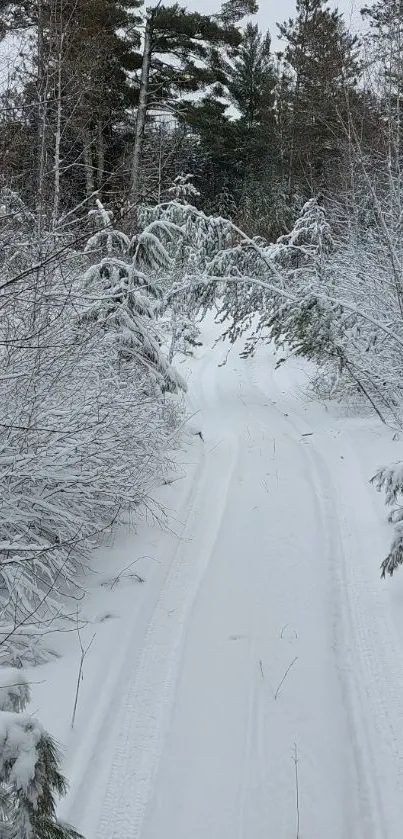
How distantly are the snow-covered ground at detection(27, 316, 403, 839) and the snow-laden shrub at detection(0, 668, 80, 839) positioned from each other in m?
1.71

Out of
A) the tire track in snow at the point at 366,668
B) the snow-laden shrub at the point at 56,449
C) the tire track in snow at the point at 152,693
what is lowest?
the tire track in snow at the point at 152,693

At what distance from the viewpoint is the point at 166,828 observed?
119 inches

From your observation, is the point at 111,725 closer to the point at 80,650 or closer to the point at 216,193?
the point at 80,650

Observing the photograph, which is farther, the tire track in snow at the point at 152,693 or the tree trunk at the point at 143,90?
the tree trunk at the point at 143,90

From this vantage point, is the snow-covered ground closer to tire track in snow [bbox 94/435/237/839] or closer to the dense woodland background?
tire track in snow [bbox 94/435/237/839]

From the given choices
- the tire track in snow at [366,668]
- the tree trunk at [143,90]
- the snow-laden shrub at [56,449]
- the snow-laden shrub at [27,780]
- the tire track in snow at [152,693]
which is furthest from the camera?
the tree trunk at [143,90]

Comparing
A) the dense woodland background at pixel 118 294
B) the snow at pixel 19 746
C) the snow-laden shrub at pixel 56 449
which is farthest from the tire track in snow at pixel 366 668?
the snow at pixel 19 746

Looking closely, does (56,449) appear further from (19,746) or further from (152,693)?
(19,746)

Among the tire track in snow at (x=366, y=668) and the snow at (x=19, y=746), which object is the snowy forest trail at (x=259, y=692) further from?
the snow at (x=19, y=746)

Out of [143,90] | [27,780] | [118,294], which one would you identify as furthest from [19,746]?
[143,90]

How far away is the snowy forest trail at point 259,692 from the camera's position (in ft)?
10.3

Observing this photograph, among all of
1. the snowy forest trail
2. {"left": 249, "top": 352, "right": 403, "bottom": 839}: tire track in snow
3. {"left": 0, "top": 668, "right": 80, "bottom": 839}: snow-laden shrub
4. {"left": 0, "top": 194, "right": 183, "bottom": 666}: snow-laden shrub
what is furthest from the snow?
{"left": 249, "top": 352, "right": 403, "bottom": 839}: tire track in snow

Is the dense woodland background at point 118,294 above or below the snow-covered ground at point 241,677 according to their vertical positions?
above

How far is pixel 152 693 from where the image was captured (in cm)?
401
